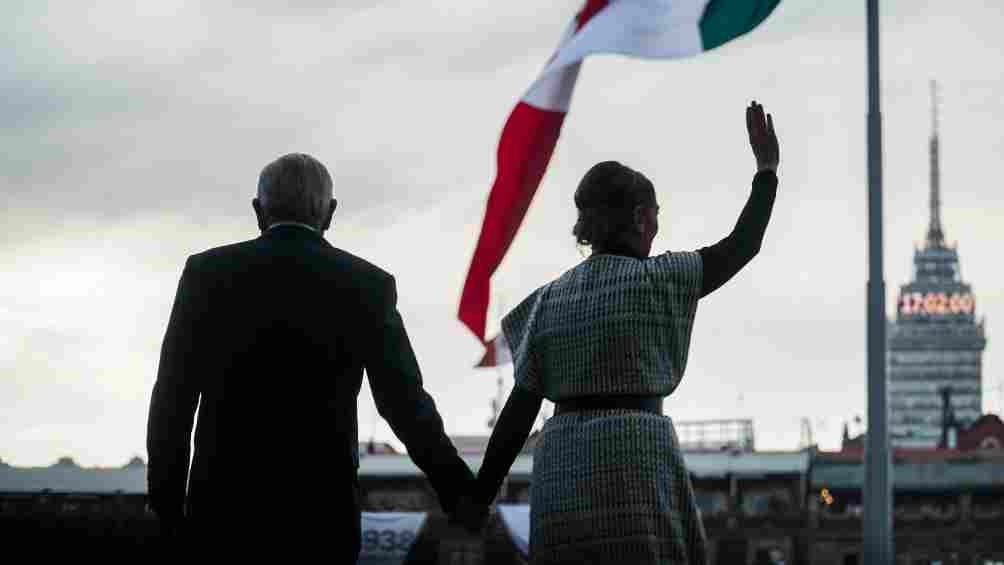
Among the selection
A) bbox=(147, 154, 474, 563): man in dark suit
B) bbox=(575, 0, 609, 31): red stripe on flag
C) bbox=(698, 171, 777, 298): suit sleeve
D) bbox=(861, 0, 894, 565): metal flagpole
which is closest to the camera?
bbox=(698, 171, 777, 298): suit sleeve

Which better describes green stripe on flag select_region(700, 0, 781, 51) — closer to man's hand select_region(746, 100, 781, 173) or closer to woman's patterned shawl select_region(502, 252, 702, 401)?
man's hand select_region(746, 100, 781, 173)

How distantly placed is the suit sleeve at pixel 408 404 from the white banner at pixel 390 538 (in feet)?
157

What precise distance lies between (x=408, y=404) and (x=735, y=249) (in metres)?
1.10

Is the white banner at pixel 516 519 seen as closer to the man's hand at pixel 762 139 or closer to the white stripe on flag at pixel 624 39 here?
the white stripe on flag at pixel 624 39

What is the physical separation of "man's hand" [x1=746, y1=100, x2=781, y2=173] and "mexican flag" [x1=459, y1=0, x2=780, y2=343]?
311 inches

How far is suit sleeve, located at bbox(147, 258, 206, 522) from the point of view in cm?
596

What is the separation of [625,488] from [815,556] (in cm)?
7824

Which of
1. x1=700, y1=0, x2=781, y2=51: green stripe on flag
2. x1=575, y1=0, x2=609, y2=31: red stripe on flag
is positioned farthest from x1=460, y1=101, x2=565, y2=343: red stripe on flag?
x1=700, y1=0, x2=781, y2=51: green stripe on flag

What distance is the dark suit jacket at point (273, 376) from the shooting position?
5.91 meters

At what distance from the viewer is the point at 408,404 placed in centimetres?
621

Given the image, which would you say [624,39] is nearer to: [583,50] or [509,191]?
[583,50]

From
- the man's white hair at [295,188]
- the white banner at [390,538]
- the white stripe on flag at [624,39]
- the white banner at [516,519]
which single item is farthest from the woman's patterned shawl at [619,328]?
the white banner at [390,538]

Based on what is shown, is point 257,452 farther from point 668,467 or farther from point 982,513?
point 982,513

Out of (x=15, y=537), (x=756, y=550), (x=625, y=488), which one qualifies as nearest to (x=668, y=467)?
(x=625, y=488)
